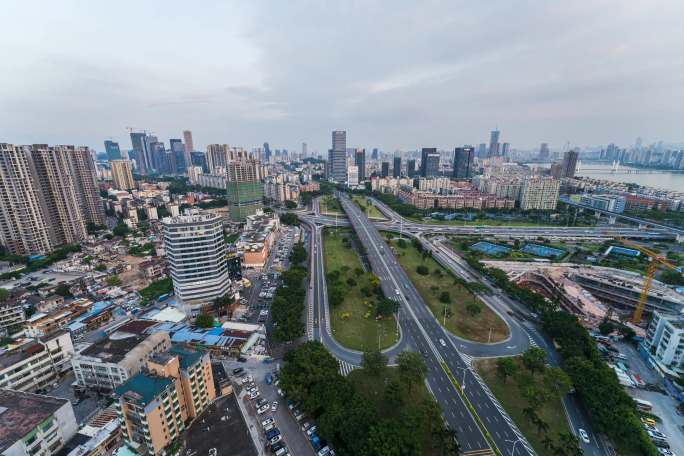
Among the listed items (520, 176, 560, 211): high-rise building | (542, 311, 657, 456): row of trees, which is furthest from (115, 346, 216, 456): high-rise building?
(520, 176, 560, 211): high-rise building

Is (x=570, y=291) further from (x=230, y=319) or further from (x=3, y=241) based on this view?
(x=3, y=241)

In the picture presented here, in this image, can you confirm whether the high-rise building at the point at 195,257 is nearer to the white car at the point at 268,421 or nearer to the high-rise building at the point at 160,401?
the high-rise building at the point at 160,401

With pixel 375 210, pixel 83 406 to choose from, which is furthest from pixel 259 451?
pixel 375 210

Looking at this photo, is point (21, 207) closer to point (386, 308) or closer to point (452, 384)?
point (386, 308)

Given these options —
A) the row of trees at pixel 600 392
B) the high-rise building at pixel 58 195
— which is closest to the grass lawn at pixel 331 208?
the high-rise building at pixel 58 195

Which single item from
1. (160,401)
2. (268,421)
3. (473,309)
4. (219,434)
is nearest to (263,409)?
(268,421)
